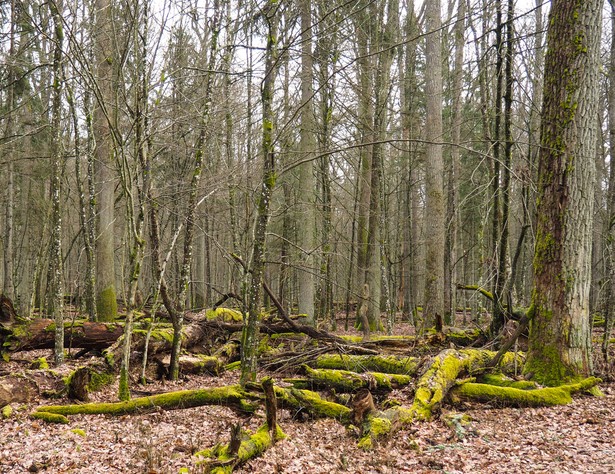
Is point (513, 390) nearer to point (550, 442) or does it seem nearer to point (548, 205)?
point (550, 442)

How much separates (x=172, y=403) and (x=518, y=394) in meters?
4.31

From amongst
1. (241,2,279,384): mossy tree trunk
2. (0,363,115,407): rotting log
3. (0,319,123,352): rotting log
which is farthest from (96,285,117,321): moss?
(241,2,279,384): mossy tree trunk

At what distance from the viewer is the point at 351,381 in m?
6.46

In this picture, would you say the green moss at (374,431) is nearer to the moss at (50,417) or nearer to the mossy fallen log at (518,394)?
the mossy fallen log at (518,394)

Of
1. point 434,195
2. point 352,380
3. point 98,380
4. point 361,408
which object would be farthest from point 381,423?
point 434,195

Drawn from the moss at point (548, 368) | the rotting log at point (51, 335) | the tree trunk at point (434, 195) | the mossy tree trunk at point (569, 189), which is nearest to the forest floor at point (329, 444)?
the moss at point (548, 368)

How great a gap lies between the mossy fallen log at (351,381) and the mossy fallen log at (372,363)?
420 mm

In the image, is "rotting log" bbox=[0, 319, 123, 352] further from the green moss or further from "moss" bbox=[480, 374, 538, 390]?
"moss" bbox=[480, 374, 538, 390]

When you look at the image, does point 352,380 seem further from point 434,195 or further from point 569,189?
point 434,195

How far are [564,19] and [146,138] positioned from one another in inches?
224

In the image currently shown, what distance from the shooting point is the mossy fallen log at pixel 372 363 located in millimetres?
7191

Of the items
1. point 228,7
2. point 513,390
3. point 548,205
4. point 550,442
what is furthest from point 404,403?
point 228,7

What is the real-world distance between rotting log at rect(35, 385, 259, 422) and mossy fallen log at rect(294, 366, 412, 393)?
1.49 meters

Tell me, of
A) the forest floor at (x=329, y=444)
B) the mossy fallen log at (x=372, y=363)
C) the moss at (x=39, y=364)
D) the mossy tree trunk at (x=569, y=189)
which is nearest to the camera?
the forest floor at (x=329, y=444)
